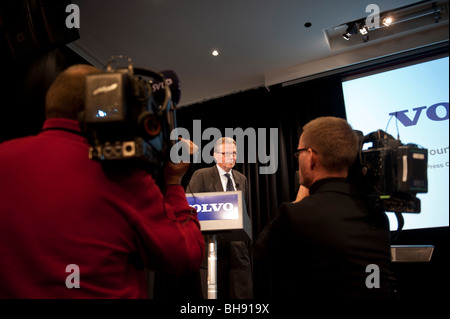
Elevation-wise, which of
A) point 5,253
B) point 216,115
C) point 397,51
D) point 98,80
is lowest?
point 5,253

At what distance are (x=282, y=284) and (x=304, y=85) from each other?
8.91 feet

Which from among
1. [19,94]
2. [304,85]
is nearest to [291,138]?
[304,85]

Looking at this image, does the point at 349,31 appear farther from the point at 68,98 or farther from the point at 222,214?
the point at 68,98

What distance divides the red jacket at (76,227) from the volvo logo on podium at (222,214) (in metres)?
1.17

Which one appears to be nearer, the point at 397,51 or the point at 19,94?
the point at 19,94

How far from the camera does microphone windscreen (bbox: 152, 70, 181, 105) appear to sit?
1257mm

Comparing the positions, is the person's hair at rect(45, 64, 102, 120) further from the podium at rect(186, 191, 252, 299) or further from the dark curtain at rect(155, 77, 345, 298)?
the dark curtain at rect(155, 77, 345, 298)

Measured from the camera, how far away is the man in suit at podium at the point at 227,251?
11.8 ft

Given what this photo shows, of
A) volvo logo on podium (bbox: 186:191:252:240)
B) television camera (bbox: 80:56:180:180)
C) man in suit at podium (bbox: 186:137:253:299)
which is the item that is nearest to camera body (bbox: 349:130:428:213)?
television camera (bbox: 80:56:180:180)

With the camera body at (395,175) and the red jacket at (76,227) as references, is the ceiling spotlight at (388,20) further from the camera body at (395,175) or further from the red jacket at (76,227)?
the red jacket at (76,227)

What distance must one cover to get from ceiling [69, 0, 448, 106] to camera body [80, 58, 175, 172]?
3018 mm

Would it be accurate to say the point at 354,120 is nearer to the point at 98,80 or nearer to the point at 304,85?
the point at 304,85

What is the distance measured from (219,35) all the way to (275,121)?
1595mm
